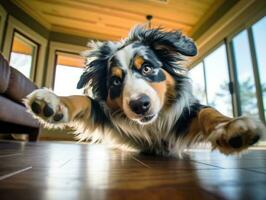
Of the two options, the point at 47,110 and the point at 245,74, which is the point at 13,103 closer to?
the point at 47,110

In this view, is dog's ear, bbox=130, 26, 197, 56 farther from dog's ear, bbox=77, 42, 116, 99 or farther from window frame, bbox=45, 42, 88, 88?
window frame, bbox=45, 42, 88, 88

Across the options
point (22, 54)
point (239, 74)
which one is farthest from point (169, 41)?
point (22, 54)

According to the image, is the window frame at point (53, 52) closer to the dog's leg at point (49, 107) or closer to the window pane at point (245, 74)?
the window pane at point (245, 74)

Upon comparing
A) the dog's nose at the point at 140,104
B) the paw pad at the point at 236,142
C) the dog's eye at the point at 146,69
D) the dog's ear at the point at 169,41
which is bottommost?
the paw pad at the point at 236,142

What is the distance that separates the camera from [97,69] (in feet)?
4.00

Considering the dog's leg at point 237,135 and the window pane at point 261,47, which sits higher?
the window pane at point 261,47

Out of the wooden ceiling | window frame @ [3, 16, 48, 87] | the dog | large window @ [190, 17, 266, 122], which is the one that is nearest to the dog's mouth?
the dog

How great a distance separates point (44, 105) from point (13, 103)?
1.52 meters

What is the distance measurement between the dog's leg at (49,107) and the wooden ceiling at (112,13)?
127 inches

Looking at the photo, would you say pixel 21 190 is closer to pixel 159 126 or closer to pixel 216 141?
pixel 216 141

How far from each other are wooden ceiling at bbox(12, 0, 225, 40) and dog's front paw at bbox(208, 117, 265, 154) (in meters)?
3.40

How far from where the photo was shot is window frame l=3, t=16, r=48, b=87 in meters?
3.84

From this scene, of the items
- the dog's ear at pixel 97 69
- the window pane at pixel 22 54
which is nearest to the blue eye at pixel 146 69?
the dog's ear at pixel 97 69

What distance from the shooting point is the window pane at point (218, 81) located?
3.75 metres
